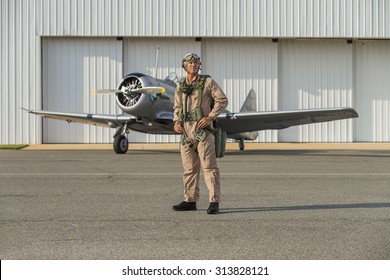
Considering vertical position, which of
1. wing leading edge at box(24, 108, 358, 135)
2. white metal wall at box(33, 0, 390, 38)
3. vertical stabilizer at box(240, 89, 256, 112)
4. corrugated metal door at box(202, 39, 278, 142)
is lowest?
wing leading edge at box(24, 108, 358, 135)

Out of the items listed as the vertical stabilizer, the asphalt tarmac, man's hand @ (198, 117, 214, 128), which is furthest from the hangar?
man's hand @ (198, 117, 214, 128)

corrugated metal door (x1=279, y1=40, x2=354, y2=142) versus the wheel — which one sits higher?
corrugated metal door (x1=279, y1=40, x2=354, y2=142)

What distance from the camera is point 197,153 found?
313 inches

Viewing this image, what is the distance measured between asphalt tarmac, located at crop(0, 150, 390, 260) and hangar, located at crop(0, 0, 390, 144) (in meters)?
15.6

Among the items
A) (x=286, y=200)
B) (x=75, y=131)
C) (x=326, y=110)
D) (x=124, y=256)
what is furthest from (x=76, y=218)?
(x=75, y=131)

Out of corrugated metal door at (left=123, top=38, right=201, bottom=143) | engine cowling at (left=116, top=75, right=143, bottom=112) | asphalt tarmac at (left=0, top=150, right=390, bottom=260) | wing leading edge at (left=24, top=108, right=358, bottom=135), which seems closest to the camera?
asphalt tarmac at (left=0, top=150, right=390, bottom=260)

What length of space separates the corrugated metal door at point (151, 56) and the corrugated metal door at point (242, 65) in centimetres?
89

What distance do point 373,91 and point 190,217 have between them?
23923 millimetres

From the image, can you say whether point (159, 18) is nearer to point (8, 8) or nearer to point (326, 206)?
point (8, 8)

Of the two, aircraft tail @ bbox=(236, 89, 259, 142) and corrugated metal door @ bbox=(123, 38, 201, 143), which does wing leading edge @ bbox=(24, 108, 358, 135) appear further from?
corrugated metal door @ bbox=(123, 38, 201, 143)

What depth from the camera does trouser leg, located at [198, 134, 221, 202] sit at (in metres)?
7.77

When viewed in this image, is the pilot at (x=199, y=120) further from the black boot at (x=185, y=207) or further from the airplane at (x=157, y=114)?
the airplane at (x=157, y=114)

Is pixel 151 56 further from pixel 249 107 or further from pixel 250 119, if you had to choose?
pixel 250 119

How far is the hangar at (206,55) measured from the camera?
28.1m
